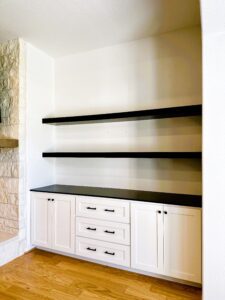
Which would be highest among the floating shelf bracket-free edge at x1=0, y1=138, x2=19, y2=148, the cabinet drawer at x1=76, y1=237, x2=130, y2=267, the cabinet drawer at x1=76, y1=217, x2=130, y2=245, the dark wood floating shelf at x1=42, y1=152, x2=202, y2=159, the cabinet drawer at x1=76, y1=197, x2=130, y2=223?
the floating shelf bracket-free edge at x1=0, y1=138, x2=19, y2=148

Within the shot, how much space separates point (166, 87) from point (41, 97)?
167 cm

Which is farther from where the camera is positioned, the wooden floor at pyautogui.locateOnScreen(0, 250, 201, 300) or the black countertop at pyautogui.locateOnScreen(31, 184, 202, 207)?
the black countertop at pyautogui.locateOnScreen(31, 184, 202, 207)

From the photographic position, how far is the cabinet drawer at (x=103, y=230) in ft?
7.13

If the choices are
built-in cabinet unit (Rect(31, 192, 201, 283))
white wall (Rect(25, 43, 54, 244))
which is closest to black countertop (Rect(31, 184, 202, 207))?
built-in cabinet unit (Rect(31, 192, 201, 283))

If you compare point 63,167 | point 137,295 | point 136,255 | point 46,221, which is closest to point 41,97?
point 63,167

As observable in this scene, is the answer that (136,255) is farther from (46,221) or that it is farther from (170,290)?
(46,221)

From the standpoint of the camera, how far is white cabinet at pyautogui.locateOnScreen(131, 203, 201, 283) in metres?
1.89

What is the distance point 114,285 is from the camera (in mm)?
1977

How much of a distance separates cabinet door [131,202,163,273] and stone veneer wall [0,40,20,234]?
1446mm

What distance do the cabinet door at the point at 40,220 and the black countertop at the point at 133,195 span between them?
113mm

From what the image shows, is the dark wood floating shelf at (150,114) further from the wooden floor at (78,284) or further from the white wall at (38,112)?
the wooden floor at (78,284)

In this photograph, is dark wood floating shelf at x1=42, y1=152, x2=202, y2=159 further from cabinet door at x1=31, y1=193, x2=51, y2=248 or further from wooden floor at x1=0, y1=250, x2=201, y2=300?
wooden floor at x1=0, y1=250, x2=201, y2=300
